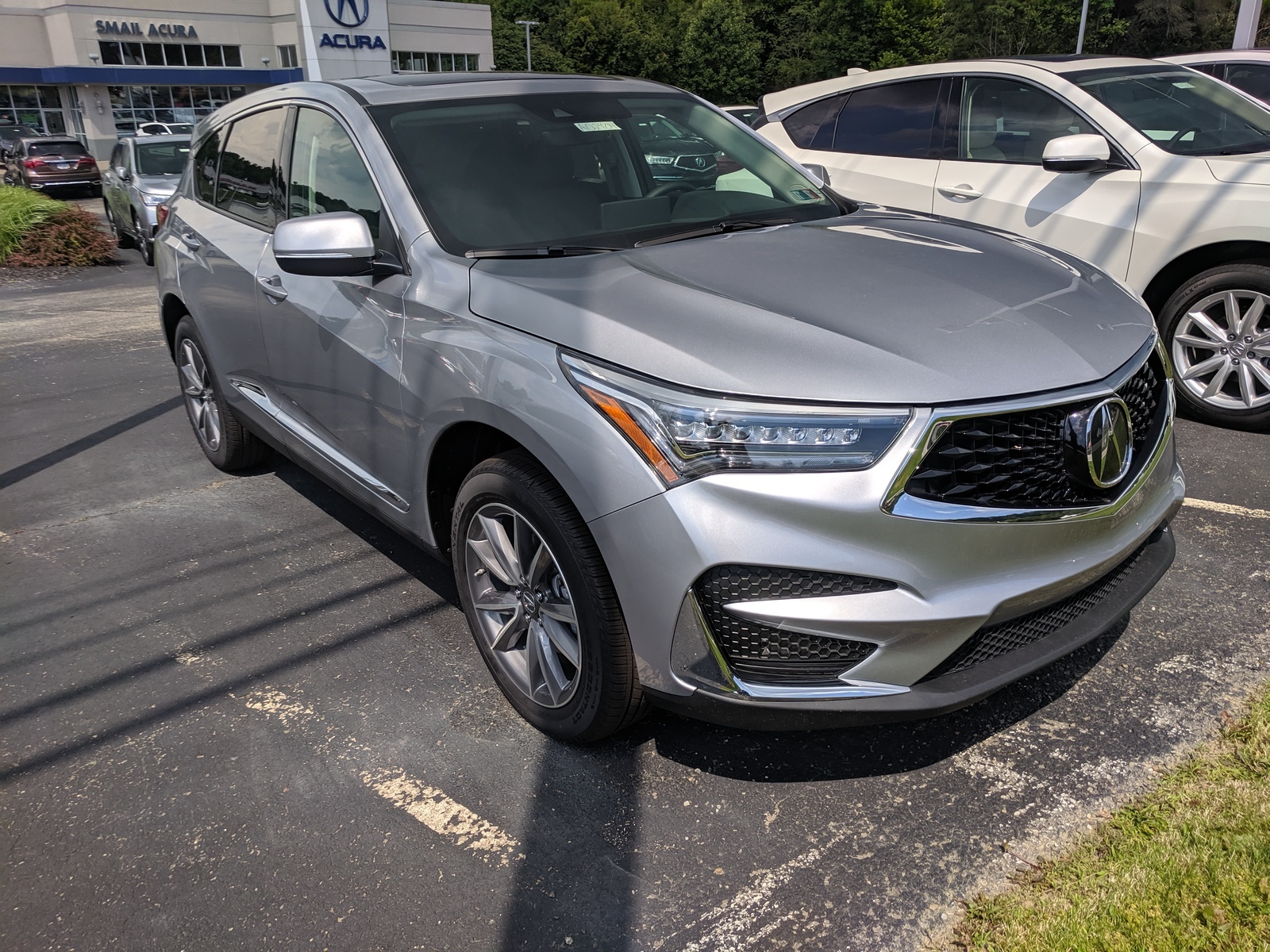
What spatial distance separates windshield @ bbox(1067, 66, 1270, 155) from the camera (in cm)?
546

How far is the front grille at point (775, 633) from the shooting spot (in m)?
2.26

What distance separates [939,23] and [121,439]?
284ft

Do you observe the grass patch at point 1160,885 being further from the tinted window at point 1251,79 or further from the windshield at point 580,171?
the tinted window at point 1251,79

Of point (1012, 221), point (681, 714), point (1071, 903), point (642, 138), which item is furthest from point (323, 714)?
point (1012, 221)

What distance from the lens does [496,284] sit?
282 centimetres

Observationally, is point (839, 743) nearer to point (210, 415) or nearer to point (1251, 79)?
point (210, 415)

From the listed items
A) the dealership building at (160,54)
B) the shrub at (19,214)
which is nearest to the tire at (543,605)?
the shrub at (19,214)

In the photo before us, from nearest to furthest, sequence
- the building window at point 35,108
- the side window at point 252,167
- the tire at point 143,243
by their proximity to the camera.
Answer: the side window at point 252,167, the tire at point 143,243, the building window at point 35,108

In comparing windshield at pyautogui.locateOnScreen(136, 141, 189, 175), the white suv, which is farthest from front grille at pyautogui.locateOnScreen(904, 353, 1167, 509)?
windshield at pyautogui.locateOnScreen(136, 141, 189, 175)

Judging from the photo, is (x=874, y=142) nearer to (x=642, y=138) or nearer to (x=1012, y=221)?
(x=1012, y=221)

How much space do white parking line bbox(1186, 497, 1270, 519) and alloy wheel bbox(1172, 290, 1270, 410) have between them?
975 mm

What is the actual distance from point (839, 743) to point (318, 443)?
2.18 m

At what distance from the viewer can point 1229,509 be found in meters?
4.24

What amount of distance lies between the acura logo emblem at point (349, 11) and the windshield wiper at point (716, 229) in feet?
143
